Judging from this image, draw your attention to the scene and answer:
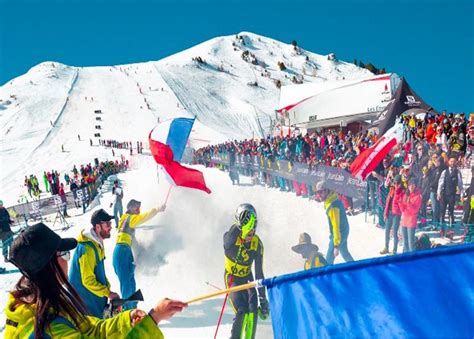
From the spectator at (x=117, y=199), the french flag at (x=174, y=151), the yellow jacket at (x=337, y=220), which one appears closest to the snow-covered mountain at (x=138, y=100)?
the spectator at (x=117, y=199)

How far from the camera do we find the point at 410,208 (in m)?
7.63

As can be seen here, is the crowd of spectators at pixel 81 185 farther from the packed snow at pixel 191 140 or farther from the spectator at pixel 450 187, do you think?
the spectator at pixel 450 187

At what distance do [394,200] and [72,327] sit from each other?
24.2 ft

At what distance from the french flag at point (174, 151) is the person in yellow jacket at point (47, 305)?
6823mm

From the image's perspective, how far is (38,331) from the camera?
5.85ft

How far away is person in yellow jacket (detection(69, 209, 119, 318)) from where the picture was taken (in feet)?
13.8

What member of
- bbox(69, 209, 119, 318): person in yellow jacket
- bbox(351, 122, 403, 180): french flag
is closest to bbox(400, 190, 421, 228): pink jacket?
bbox(351, 122, 403, 180): french flag

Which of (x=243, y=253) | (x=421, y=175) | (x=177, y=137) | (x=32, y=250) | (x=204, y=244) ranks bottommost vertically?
(x=204, y=244)

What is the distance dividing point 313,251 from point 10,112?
2573 inches

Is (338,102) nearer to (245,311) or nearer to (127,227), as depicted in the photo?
(127,227)

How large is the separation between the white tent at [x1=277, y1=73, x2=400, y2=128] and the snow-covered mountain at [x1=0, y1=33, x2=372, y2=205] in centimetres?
1011

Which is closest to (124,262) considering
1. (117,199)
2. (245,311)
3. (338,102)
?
(245,311)

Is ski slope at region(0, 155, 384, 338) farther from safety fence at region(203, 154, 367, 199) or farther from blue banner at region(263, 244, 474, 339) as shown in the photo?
blue banner at region(263, 244, 474, 339)

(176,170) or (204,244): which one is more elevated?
(176,170)
